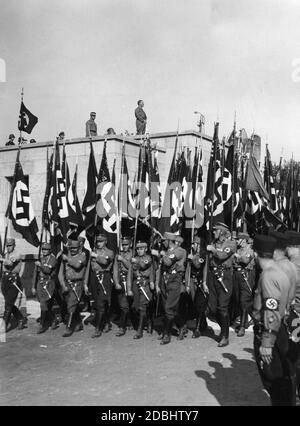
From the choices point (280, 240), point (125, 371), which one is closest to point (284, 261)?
point (280, 240)

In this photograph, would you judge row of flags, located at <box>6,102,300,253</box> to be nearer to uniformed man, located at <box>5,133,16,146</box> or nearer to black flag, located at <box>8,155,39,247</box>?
black flag, located at <box>8,155,39,247</box>

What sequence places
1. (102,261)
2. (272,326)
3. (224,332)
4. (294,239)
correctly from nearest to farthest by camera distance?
(272,326)
(294,239)
(224,332)
(102,261)

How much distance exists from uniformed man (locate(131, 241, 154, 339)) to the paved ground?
19.2 inches

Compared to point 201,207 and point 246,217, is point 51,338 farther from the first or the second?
point 246,217

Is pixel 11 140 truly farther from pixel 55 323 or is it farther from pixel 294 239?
pixel 294 239

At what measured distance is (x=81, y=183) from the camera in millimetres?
12148

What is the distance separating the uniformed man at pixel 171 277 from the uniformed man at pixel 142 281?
250mm

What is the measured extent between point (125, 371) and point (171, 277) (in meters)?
2.26

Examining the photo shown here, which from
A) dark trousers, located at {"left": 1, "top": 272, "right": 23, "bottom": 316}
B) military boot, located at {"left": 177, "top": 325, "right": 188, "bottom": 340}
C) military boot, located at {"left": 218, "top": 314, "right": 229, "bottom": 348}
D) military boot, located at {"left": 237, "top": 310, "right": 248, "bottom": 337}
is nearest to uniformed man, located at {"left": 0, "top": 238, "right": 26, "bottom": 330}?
dark trousers, located at {"left": 1, "top": 272, "right": 23, "bottom": 316}

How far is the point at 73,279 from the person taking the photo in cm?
892

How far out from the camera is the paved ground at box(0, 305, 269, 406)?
17.8ft

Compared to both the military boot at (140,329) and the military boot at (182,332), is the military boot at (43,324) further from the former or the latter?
the military boot at (182,332)

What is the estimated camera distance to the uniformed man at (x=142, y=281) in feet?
27.8

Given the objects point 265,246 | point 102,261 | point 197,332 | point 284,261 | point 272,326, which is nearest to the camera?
point 272,326
